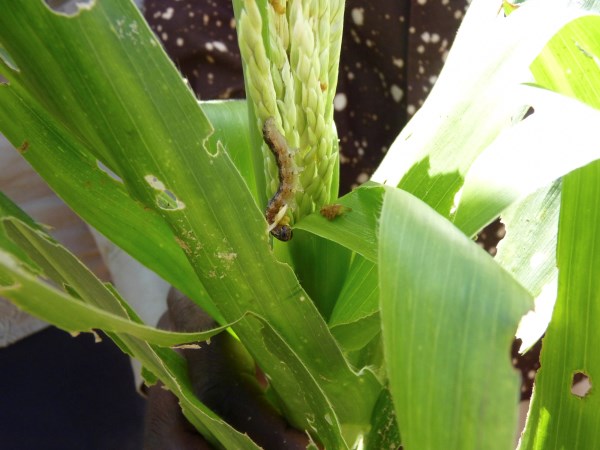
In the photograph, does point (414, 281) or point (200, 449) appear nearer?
point (414, 281)

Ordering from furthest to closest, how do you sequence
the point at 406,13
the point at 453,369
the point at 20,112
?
1. the point at 406,13
2. the point at 20,112
3. the point at 453,369

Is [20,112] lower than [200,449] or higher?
higher

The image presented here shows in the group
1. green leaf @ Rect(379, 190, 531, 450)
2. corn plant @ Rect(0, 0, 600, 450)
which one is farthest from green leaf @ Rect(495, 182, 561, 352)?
green leaf @ Rect(379, 190, 531, 450)

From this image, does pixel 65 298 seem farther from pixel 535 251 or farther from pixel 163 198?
pixel 535 251

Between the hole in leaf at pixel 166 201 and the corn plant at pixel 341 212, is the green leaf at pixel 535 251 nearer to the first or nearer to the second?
the corn plant at pixel 341 212

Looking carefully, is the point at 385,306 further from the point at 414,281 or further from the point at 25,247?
the point at 25,247

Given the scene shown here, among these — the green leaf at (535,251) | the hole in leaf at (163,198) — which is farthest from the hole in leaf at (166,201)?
the green leaf at (535,251)

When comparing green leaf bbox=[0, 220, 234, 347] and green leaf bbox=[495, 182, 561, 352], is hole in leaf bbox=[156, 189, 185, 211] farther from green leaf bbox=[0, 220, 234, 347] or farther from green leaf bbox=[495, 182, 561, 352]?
green leaf bbox=[495, 182, 561, 352]

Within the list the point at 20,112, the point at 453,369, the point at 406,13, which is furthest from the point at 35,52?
the point at 406,13
